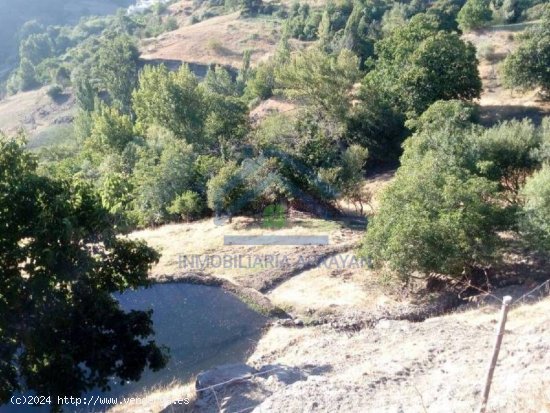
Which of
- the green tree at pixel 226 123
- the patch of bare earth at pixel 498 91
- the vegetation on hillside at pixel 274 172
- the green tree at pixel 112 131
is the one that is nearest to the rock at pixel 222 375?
the vegetation on hillside at pixel 274 172

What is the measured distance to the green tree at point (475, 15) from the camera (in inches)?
1699

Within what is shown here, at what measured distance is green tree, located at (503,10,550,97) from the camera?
3144 centimetres

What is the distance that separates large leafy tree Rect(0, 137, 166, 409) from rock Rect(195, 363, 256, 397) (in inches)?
45.3

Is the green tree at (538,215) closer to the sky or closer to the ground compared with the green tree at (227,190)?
closer to the sky

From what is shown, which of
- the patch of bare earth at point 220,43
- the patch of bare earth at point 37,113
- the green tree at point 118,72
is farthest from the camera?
the patch of bare earth at point 37,113

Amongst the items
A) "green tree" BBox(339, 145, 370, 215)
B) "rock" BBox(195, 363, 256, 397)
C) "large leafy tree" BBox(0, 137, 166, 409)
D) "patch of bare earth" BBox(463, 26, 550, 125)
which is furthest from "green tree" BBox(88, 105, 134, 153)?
"rock" BBox(195, 363, 256, 397)

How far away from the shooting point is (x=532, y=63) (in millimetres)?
31641

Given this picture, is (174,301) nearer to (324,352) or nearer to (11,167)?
(324,352)

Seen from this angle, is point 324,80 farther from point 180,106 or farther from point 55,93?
point 55,93

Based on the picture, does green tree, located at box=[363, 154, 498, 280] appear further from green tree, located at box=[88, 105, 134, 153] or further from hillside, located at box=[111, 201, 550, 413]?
green tree, located at box=[88, 105, 134, 153]

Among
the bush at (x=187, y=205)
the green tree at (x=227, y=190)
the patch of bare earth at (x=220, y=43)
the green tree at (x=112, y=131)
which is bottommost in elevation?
the bush at (x=187, y=205)

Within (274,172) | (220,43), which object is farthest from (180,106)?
(220,43)

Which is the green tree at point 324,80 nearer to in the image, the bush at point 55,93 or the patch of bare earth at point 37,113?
the patch of bare earth at point 37,113

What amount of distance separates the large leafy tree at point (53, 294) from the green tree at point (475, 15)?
41.0 metres
